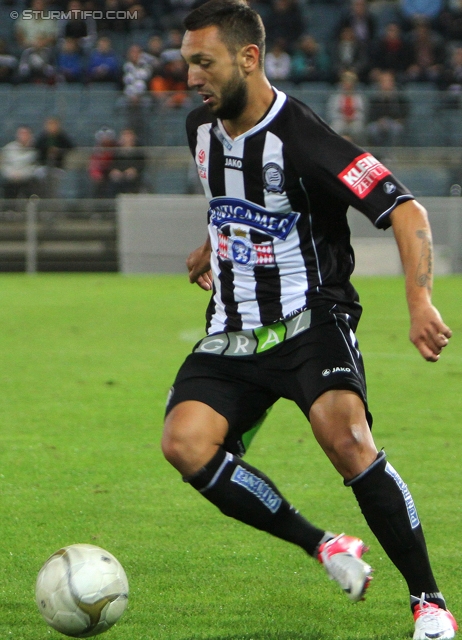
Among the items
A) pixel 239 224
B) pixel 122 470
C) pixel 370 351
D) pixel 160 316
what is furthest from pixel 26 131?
pixel 239 224

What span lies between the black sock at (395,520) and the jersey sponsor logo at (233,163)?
112 cm

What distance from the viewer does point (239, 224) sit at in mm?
3762

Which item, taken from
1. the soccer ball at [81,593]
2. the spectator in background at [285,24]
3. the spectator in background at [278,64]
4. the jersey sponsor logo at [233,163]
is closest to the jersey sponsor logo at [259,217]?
the jersey sponsor logo at [233,163]

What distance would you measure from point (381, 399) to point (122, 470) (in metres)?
2.73

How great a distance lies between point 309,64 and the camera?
68.9ft

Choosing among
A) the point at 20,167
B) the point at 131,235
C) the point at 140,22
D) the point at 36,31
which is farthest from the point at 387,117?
the point at 36,31

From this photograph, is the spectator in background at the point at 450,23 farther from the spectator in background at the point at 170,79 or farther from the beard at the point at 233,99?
the beard at the point at 233,99

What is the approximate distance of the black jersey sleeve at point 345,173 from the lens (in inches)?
137

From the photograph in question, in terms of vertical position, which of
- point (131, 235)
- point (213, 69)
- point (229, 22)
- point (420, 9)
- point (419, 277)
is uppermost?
point (229, 22)

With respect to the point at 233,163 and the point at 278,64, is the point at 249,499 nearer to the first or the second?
the point at 233,163

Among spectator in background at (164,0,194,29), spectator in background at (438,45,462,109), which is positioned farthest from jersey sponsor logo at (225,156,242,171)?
spectator in background at (164,0,194,29)

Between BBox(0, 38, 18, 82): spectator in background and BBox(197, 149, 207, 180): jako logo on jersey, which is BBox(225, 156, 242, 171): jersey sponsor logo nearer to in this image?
BBox(197, 149, 207, 180): jako logo on jersey

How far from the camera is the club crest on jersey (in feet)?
12.0

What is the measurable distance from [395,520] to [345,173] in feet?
3.73
